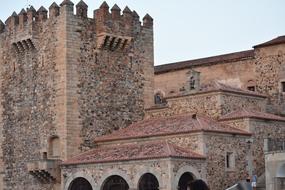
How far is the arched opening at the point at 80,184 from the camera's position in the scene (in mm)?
28453

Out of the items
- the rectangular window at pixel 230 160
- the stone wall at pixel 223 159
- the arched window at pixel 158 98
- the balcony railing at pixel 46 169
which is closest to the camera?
the stone wall at pixel 223 159

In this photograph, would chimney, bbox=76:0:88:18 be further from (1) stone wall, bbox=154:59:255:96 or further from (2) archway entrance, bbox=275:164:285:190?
(2) archway entrance, bbox=275:164:285:190

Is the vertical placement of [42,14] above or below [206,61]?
above

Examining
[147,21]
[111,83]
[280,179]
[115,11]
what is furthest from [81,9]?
[280,179]

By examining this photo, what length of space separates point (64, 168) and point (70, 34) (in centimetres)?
614

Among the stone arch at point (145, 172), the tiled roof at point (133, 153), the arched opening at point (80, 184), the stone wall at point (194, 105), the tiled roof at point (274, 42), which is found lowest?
the arched opening at point (80, 184)

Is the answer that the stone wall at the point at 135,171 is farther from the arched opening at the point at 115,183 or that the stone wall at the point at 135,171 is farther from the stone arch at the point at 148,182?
the stone arch at the point at 148,182

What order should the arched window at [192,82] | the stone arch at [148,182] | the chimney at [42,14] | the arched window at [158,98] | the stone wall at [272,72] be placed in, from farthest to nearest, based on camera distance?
the arched window at [158,98] < the stone wall at [272,72] < the chimney at [42,14] < the arched window at [192,82] < the stone arch at [148,182]

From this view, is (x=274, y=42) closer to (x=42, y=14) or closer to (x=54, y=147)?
(x=42, y=14)

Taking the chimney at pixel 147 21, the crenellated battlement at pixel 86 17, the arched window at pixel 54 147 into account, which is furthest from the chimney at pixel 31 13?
the arched window at pixel 54 147

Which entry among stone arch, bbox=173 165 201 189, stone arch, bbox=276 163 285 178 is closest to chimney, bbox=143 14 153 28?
stone arch, bbox=173 165 201 189

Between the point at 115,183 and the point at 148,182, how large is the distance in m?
1.70

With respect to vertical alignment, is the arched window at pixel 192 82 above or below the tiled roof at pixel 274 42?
below

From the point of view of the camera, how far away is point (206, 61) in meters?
37.2
